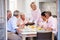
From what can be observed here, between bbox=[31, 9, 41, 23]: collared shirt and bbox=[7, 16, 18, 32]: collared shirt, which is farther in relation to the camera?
bbox=[31, 9, 41, 23]: collared shirt

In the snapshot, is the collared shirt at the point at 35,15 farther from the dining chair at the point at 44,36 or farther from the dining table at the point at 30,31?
the dining chair at the point at 44,36

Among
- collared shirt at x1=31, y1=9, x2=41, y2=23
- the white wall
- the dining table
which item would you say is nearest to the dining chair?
the dining table

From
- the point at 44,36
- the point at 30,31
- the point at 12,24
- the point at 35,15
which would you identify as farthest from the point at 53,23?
the point at 12,24

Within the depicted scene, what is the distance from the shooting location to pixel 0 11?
3436 millimetres

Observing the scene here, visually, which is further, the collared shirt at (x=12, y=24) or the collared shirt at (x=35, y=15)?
the collared shirt at (x=35, y=15)

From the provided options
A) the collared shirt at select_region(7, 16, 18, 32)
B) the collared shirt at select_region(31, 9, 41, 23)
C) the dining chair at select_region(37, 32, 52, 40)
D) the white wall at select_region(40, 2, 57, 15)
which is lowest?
the dining chair at select_region(37, 32, 52, 40)

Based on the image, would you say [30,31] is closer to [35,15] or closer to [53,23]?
[35,15]

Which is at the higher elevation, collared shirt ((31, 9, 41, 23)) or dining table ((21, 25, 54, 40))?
collared shirt ((31, 9, 41, 23))

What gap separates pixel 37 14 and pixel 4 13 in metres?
0.86

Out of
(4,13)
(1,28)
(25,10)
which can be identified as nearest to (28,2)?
(25,10)

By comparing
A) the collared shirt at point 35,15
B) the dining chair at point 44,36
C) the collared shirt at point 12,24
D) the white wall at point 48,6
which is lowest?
the dining chair at point 44,36

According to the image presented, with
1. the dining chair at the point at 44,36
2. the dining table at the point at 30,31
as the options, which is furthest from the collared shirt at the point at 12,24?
the dining chair at the point at 44,36

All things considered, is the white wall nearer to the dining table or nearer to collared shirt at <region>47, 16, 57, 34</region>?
collared shirt at <region>47, 16, 57, 34</region>

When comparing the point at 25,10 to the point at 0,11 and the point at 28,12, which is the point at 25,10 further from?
the point at 0,11
